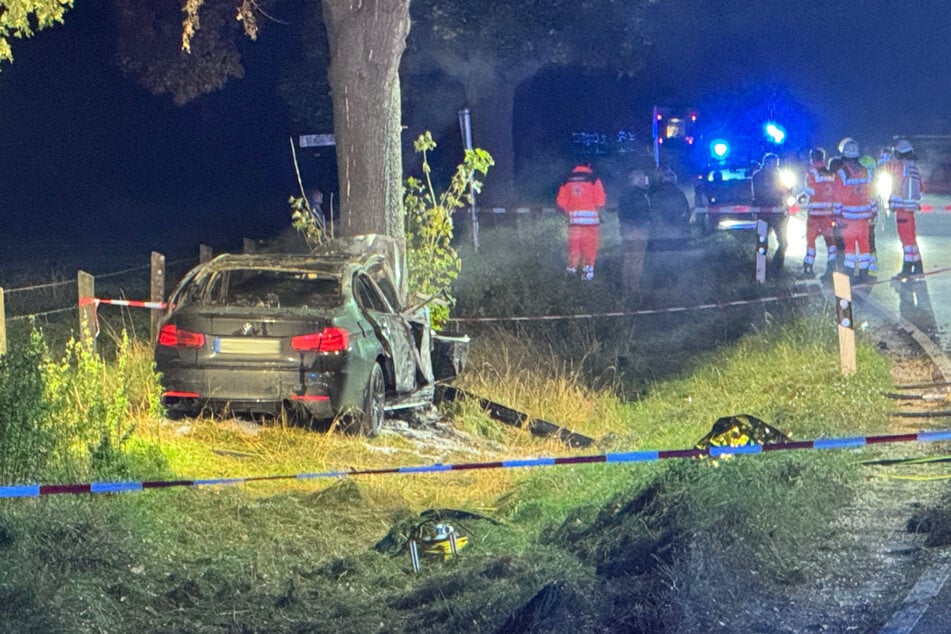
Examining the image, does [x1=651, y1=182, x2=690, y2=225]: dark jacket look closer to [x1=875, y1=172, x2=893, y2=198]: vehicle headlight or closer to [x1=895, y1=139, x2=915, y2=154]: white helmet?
[x1=875, y1=172, x2=893, y2=198]: vehicle headlight

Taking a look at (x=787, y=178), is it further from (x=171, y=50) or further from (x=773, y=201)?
(x=171, y=50)

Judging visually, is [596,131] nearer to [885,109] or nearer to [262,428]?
[885,109]

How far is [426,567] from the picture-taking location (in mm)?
7453

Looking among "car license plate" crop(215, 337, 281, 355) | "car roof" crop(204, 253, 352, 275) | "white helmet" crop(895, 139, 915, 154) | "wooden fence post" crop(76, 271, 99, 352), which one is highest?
"white helmet" crop(895, 139, 915, 154)

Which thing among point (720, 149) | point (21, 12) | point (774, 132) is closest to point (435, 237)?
point (21, 12)

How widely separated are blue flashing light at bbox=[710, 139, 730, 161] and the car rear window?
15956 mm

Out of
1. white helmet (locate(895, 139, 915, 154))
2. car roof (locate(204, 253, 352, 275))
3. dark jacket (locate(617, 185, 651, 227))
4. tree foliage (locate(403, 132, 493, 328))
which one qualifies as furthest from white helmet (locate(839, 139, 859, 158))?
car roof (locate(204, 253, 352, 275))

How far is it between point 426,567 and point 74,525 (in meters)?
1.78

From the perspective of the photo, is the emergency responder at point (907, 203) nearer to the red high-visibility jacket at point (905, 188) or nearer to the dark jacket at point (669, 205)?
the red high-visibility jacket at point (905, 188)

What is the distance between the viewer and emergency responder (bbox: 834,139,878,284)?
57.7ft

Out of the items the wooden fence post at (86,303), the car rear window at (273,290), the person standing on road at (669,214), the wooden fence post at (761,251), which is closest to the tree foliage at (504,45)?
the person standing on road at (669,214)

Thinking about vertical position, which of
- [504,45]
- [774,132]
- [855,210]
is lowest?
[855,210]

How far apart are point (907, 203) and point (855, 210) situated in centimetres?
61

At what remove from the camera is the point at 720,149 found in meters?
25.9
